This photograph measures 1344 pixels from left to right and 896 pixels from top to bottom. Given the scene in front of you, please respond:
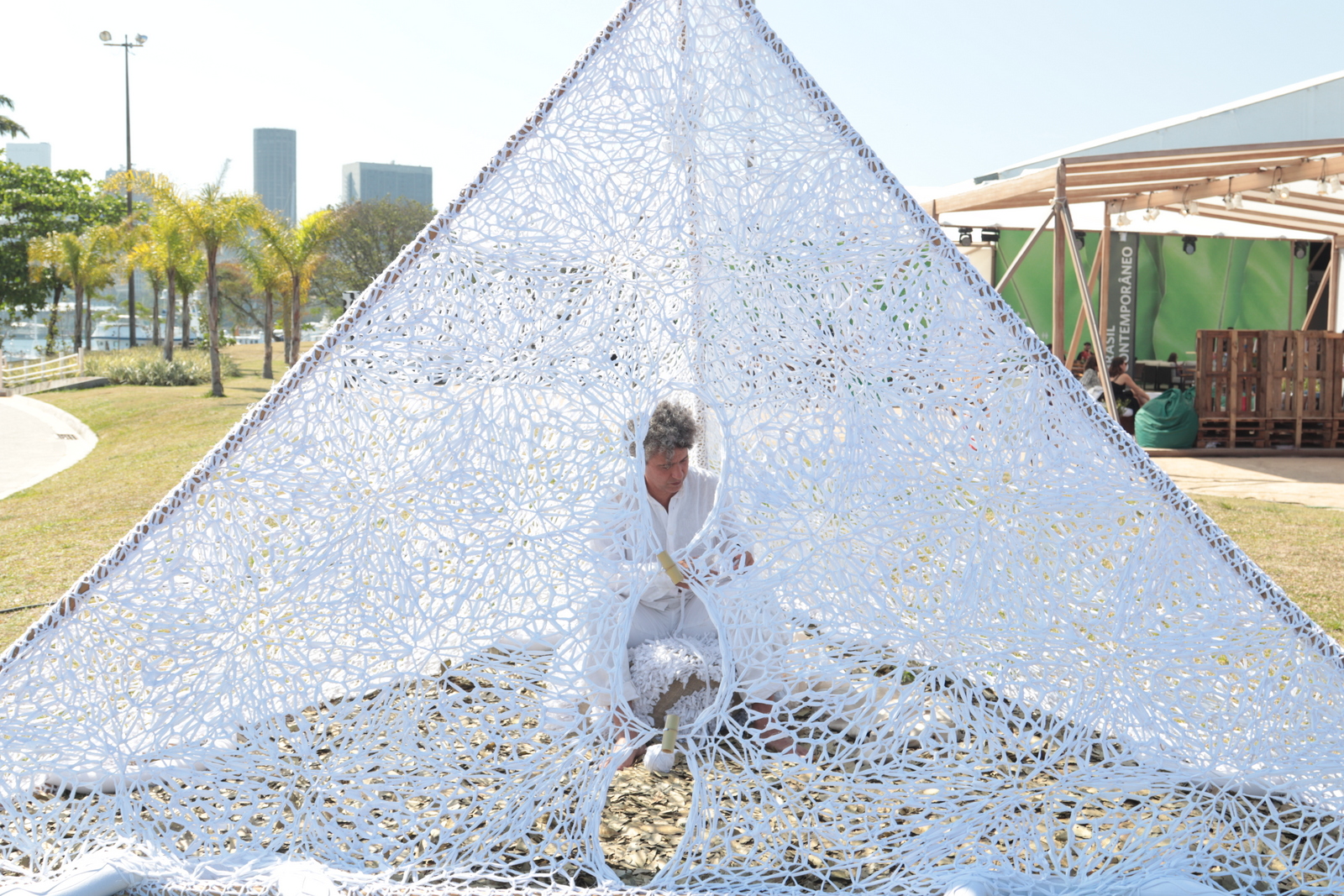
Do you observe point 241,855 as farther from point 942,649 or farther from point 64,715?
point 942,649

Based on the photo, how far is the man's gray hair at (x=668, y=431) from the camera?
2.90 metres

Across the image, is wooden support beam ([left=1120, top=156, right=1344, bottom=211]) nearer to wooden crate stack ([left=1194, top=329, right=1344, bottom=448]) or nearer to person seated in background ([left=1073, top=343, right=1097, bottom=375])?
wooden crate stack ([left=1194, top=329, right=1344, bottom=448])

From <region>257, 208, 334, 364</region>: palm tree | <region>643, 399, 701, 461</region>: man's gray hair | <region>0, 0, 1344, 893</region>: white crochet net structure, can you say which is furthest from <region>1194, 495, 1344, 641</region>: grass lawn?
<region>257, 208, 334, 364</region>: palm tree

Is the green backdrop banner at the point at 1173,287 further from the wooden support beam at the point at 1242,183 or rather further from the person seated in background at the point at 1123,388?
the wooden support beam at the point at 1242,183

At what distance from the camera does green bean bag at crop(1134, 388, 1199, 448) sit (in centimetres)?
977

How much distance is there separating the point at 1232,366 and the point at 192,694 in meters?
9.73

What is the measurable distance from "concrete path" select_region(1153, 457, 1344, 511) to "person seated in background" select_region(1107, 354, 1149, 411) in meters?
1.21

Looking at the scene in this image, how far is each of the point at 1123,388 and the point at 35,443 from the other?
12263 mm

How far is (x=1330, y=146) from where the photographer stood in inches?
281

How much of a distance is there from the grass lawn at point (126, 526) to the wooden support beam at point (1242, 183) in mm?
2648

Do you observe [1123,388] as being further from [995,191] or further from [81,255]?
[81,255]

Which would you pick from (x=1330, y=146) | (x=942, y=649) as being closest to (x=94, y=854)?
(x=942, y=649)

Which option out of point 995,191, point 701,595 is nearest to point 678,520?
point 701,595

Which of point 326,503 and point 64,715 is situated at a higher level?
point 326,503
